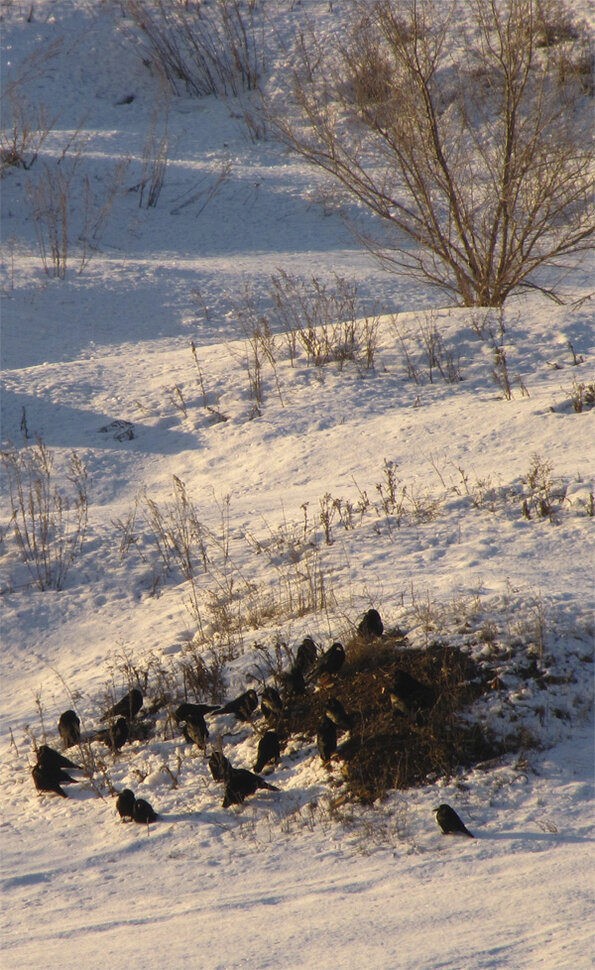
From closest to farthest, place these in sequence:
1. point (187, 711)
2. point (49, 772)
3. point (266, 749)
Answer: point (266, 749), point (49, 772), point (187, 711)

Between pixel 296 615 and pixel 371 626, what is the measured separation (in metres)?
0.69

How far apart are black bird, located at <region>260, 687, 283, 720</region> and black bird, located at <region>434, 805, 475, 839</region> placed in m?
0.88

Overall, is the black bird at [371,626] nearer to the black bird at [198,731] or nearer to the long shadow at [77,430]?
the black bird at [198,731]

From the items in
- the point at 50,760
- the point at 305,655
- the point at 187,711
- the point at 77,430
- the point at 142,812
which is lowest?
the point at 142,812

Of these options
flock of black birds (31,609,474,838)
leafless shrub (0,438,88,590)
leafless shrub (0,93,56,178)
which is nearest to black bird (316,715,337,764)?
flock of black birds (31,609,474,838)

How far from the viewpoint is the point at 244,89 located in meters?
20.6

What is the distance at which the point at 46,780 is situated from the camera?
10.7ft

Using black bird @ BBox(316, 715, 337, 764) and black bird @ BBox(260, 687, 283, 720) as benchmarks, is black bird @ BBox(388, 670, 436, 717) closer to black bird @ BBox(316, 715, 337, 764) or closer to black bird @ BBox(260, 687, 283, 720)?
black bird @ BBox(316, 715, 337, 764)

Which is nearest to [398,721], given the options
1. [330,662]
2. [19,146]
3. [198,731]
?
[330,662]

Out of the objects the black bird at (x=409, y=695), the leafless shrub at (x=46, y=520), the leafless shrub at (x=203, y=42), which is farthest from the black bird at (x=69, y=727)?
the leafless shrub at (x=203, y=42)

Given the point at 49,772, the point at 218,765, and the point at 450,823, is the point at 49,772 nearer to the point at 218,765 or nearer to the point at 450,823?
the point at 218,765

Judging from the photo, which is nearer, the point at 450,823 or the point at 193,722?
the point at 450,823

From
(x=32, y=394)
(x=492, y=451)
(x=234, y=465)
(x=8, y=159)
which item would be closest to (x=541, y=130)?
(x=492, y=451)

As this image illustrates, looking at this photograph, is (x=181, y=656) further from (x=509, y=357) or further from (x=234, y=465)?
(x=509, y=357)
